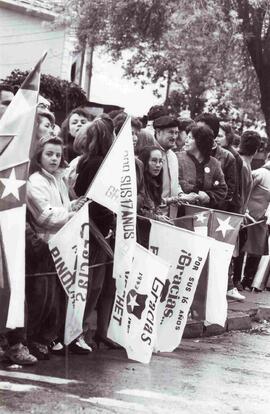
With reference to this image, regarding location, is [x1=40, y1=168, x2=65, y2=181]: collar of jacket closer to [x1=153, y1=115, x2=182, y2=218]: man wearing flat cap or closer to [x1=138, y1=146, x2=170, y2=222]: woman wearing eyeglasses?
[x1=138, y1=146, x2=170, y2=222]: woman wearing eyeglasses

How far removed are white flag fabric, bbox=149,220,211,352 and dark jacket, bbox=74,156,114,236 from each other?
556mm

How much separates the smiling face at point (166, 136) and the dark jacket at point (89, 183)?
1.86 meters

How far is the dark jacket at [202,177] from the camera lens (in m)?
10.7

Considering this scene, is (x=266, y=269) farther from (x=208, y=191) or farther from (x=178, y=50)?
(x=178, y=50)

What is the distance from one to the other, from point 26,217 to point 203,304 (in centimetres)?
217

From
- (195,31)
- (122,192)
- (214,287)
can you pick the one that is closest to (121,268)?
(122,192)

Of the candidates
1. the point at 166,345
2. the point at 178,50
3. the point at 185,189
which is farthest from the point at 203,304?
the point at 178,50

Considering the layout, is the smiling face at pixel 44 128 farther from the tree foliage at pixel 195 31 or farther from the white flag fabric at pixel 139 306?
the tree foliage at pixel 195 31

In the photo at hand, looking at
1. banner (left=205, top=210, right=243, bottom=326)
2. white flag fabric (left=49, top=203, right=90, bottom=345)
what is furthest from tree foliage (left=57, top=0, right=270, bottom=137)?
white flag fabric (left=49, top=203, right=90, bottom=345)

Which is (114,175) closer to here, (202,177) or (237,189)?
(202,177)

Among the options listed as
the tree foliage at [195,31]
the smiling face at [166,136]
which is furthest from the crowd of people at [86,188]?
the tree foliage at [195,31]

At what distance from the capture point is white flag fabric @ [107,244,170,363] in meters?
8.11

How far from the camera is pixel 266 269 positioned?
13508 millimetres

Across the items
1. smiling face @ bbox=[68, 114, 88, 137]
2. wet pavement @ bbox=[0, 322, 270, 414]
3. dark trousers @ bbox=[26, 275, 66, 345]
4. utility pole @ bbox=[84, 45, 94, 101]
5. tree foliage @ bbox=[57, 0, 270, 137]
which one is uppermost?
tree foliage @ bbox=[57, 0, 270, 137]
